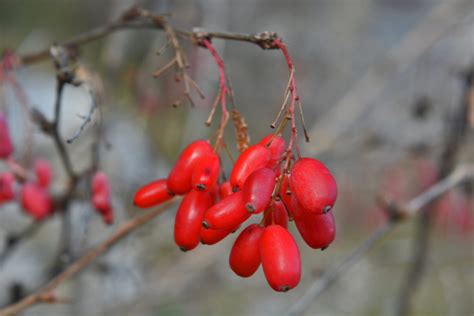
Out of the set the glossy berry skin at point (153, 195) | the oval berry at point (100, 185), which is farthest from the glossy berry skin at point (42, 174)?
the glossy berry skin at point (153, 195)

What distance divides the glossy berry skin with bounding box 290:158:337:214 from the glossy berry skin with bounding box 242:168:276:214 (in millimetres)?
38

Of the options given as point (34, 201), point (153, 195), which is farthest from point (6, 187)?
point (153, 195)

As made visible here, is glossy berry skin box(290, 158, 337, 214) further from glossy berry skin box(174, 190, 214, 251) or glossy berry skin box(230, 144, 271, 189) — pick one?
glossy berry skin box(174, 190, 214, 251)

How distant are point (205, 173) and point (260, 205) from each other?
14cm

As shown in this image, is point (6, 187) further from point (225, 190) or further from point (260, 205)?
point (260, 205)

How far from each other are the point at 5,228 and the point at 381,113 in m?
4.20

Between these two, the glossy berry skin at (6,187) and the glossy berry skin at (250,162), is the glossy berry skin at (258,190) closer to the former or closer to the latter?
the glossy berry skin at (250,162)

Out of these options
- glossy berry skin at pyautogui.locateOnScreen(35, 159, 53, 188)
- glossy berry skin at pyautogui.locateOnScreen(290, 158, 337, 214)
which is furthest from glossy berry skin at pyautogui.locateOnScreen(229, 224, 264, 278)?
glossy berry skin at pyautogui.locateOnScreen(35, 159, 53, 188)

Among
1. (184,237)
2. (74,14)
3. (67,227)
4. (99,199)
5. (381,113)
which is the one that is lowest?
(381,113)

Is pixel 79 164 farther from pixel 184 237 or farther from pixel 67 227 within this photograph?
pixel 184 237

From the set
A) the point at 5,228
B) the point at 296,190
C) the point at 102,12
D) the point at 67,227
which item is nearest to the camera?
the point at 296,190

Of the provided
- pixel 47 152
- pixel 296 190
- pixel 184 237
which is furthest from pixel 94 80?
pixel 47 152

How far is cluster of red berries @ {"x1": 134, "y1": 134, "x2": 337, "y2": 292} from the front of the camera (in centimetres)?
85

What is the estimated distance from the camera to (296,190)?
0.87 m
